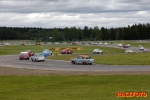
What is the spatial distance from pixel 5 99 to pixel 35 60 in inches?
1771

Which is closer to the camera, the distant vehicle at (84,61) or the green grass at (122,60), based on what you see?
the distant vehicle at (84,61)

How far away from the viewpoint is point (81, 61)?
174 feet

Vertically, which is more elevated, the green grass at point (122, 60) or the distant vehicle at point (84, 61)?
the distant vehicle at point (84, 61)

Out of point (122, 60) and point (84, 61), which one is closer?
point (84, 61)

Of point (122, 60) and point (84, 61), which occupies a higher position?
point (84, 61)

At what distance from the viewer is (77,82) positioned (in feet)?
90.2

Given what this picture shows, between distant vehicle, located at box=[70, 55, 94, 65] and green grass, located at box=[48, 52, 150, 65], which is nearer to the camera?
distant vehicle, located at box=[70, 55, 94, 65]

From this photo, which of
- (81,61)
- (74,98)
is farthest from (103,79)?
(81,61)

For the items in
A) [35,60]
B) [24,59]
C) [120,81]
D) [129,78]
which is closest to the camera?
[120,81]

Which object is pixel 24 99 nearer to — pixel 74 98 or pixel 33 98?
pixel 33 98

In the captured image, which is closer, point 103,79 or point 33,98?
point 33,98

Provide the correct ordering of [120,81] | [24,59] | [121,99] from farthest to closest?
[24,59] < [120,81] < [121,99]

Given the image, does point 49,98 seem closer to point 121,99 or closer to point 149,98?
point 121,99

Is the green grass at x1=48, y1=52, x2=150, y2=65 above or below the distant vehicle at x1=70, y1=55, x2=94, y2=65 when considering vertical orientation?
below
